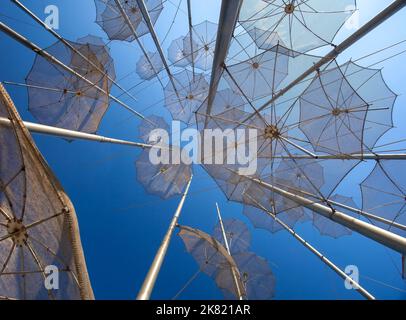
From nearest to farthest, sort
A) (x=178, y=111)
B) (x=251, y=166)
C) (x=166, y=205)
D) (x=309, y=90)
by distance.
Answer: (x=309, y=90)
(x=251, y=166)
(x=178, y=111)
(x=166, y=205)

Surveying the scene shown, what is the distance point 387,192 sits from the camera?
14.5 m

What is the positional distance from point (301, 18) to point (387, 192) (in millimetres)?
11064

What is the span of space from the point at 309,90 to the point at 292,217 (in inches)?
395

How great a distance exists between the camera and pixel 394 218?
14141 millimetres

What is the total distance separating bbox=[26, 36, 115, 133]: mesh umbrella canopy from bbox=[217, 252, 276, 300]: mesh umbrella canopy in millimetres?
15142

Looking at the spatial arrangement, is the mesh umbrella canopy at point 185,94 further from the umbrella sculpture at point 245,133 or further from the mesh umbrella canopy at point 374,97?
the mesh umbrella canopy at point 374,97

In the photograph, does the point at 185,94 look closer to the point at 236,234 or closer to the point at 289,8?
the point at 289,8

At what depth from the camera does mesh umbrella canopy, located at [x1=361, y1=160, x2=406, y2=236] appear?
45.3ft

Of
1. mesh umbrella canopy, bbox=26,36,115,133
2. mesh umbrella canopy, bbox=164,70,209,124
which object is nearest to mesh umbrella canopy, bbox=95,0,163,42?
mesh umbrella canopy, bbox=26,36,115,133

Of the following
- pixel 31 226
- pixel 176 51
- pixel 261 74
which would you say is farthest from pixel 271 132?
pixel 176 51

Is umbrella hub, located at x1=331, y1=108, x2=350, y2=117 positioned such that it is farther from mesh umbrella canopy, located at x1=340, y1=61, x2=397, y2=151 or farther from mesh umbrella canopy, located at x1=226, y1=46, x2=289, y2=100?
mesh umbrella canopy, located at x1=226, y1=46, x2=289, y2=100

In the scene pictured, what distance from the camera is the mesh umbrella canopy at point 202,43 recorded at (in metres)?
20.4

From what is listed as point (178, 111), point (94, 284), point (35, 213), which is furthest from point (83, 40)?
point (94, 284)

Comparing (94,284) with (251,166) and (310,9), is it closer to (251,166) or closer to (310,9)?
(251,166)
